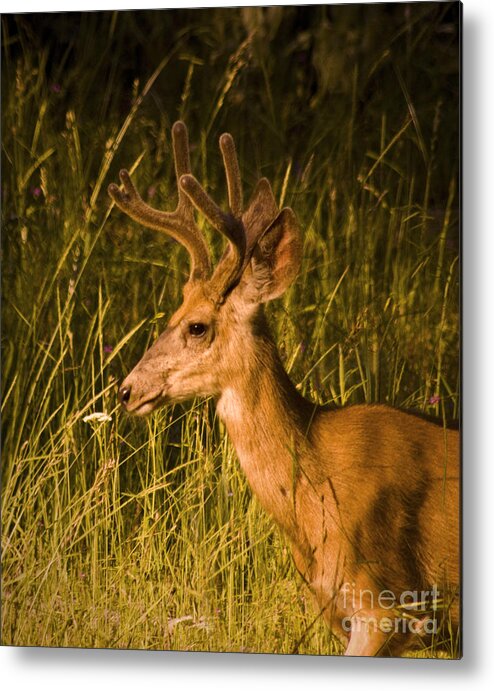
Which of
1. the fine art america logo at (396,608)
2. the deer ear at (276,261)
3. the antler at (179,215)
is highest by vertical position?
the antler at (179,215)

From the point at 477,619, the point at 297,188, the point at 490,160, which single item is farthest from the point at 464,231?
the point at 477,619

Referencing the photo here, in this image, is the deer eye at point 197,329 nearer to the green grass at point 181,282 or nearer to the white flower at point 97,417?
the green grass at point 181,282

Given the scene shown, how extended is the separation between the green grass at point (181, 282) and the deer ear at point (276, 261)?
0.03 metres

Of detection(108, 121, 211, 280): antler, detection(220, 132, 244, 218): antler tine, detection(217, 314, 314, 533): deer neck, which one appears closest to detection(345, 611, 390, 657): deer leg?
detection(217, 314, 314, 533): deer neck

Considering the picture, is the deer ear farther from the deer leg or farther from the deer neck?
the deer leg

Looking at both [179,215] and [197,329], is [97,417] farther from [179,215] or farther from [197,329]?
[179,215]

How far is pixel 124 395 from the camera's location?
143 inches

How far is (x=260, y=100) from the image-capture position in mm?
3602

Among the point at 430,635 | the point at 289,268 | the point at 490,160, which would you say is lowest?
the point at 430,635

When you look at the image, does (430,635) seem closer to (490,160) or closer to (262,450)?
(262,450)

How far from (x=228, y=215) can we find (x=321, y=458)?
676 millimetres

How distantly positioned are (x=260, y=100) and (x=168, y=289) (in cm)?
55

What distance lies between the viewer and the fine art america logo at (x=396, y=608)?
347 cm

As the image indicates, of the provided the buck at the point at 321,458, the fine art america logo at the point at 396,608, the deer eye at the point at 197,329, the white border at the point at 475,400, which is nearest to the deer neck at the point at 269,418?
the buck at the point at 321,458
